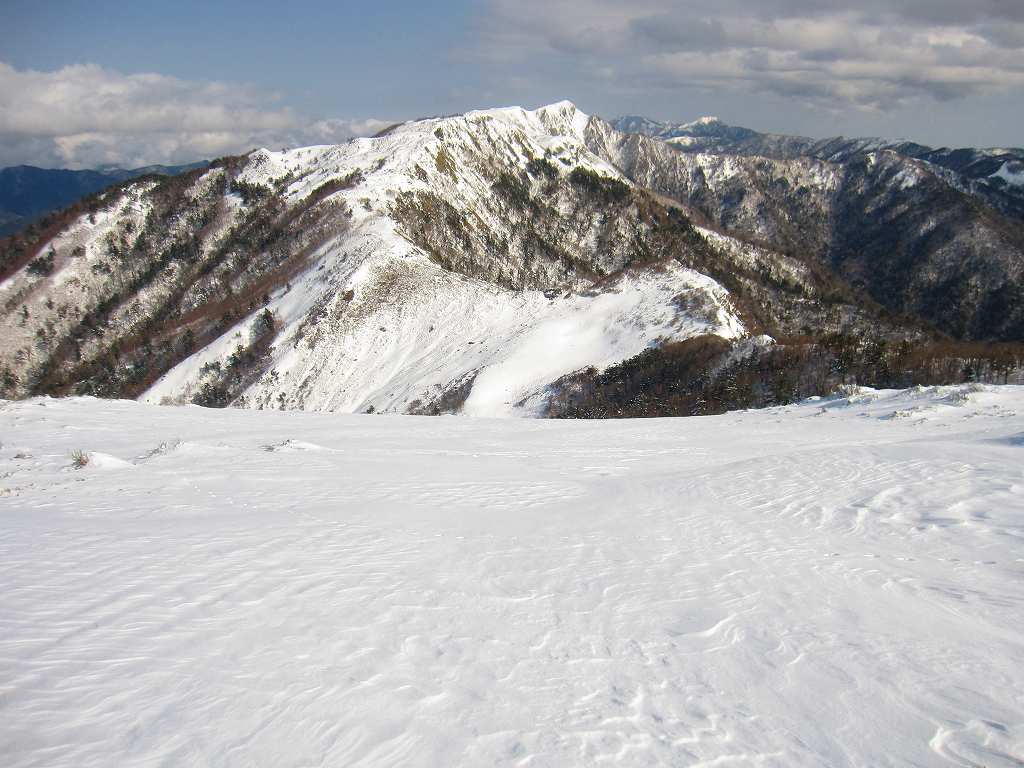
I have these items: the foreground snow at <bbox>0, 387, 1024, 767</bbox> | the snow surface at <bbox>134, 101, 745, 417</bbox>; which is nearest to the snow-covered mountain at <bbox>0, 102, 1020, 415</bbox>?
the snow surface at <bbox>134, 101, 745, 417</bbox>

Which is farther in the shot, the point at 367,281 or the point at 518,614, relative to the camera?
the point at 367,281

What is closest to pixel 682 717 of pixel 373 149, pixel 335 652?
pixel 335 652

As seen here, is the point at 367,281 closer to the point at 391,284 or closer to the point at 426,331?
the point at 391,284

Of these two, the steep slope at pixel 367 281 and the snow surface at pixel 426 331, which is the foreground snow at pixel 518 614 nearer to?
the snow surface at pixel 426 331

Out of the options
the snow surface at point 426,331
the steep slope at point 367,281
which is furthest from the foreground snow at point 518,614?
the steep slope at point 367,281

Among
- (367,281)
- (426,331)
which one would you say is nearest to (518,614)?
(426,331)

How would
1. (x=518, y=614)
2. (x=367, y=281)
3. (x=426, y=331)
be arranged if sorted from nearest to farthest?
(x=518, y=614)
(x=426, y=331)
(x=367, y=281)

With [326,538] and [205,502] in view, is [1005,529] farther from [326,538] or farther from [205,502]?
[205,502]
